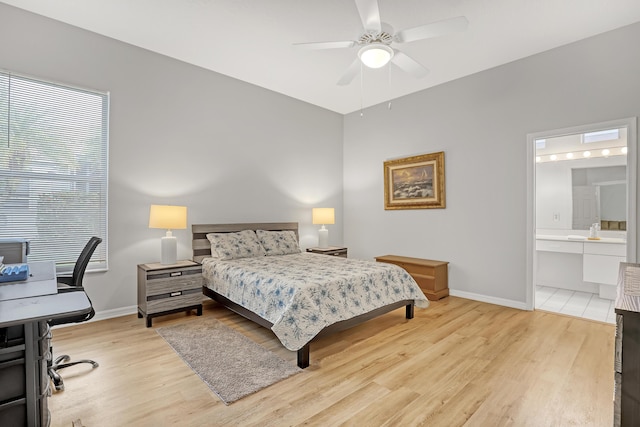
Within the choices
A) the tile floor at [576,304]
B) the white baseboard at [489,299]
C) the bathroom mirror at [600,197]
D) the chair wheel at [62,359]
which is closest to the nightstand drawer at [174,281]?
the chair wheel at [62,359]

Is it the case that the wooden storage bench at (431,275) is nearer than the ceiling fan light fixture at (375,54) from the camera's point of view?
No

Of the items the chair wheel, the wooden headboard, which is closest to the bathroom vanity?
the wooden headboard

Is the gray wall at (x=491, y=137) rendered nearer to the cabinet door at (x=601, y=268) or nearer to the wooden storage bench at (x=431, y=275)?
the wooden storage bench at (x=431, y=275)

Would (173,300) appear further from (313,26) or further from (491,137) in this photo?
(491,137)

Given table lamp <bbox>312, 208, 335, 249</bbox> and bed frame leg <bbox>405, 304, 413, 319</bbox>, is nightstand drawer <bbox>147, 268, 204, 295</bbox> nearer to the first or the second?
table lamp <bbox>312, 208, 335, 249</bbox>

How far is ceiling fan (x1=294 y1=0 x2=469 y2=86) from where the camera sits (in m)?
2.38

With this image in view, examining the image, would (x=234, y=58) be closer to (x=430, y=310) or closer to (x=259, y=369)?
(x=259, y=369)

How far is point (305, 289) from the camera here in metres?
2.66

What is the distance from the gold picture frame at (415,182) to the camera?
15.5 ft

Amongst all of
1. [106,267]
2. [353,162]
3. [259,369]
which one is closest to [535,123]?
[353,162]

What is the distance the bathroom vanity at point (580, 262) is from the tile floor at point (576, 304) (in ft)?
0.45

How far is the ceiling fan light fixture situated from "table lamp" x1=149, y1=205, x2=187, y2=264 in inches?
99.4

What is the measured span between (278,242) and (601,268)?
176 inches

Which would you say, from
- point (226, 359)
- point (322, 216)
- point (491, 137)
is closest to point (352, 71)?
point (491, 137)
